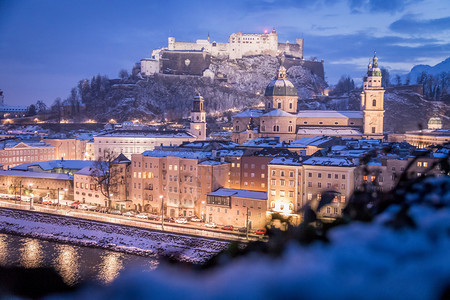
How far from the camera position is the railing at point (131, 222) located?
725 inches

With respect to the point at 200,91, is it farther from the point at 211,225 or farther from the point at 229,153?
the point at 211,225

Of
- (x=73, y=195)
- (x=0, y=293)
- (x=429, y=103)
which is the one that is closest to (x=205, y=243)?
(x=73, y=195)

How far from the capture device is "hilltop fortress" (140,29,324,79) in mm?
67688

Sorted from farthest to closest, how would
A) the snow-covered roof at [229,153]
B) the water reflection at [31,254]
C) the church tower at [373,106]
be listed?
1. the church tower at [373,106]
2. the snow-covered roof at [229,153]
3. the water reflection at [31,254]

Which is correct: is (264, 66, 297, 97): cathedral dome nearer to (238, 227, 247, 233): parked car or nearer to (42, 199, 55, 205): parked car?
(42, 199, 55, 205): parked car

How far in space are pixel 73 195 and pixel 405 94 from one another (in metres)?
46.8

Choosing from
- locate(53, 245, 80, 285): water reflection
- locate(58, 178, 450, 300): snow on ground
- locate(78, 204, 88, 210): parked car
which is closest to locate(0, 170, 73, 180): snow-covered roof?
locate(78, 204, 88, 210): parked car

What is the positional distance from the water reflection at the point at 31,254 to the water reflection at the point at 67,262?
0.66m

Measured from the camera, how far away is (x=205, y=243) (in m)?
17.9

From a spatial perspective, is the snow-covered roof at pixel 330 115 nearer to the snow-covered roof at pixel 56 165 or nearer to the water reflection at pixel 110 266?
the snow-covered roof at pixel 56 165

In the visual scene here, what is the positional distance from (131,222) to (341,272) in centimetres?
1995

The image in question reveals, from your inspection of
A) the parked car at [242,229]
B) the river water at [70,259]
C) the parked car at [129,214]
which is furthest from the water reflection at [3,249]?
the parked car at [242,229]

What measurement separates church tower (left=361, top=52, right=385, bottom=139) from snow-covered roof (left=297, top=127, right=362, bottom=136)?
3.52 ft

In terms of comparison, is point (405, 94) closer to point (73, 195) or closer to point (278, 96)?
point (278, 96)
